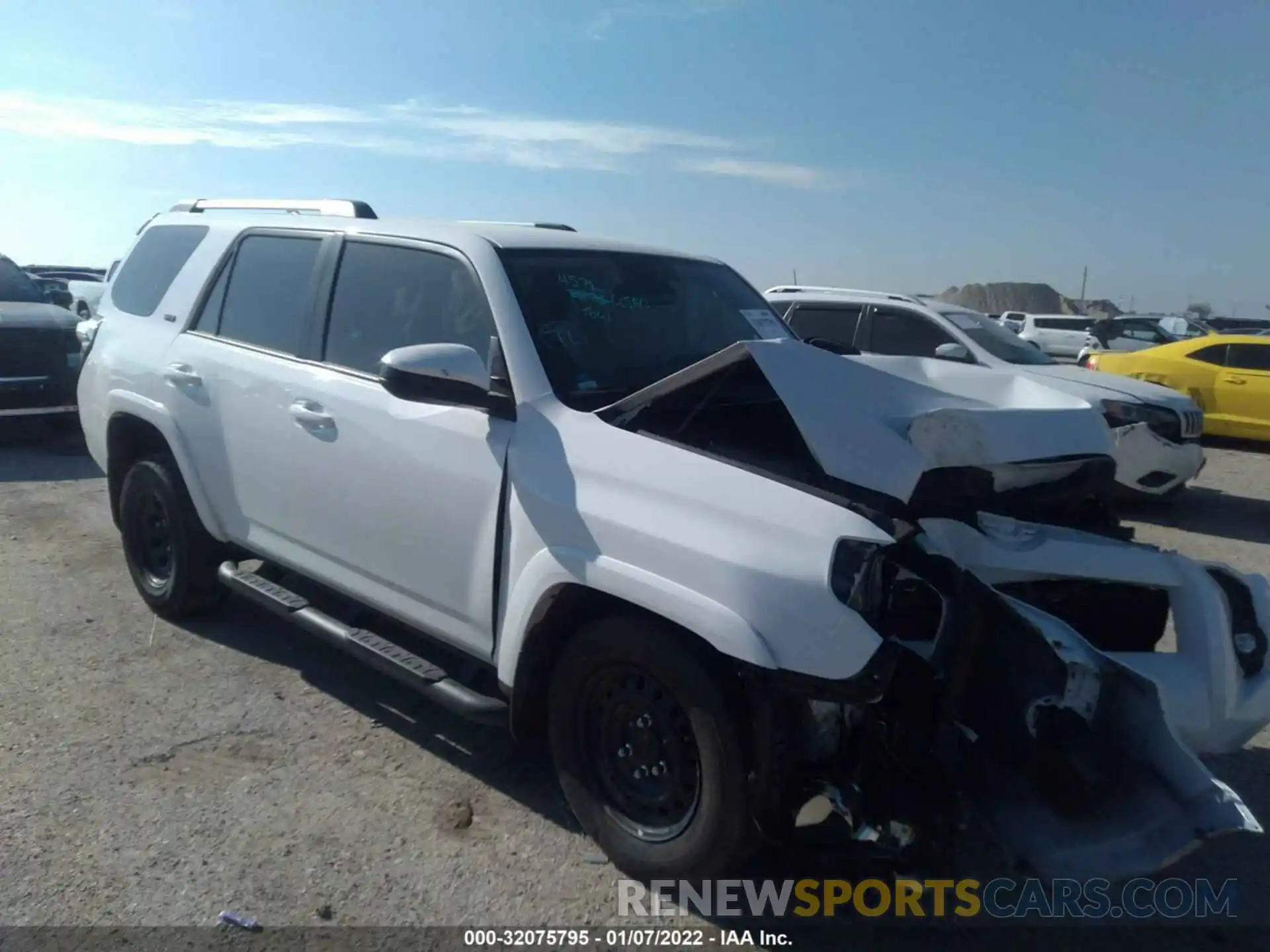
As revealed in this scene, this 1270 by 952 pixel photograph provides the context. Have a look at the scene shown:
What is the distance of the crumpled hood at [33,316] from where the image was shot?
1043 centimetres

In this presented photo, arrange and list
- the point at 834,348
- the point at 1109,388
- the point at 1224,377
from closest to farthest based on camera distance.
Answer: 1. the point at 834,348
2. the point at 1109,388
3. the point at 1224,377

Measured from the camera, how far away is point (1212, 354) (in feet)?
39.5

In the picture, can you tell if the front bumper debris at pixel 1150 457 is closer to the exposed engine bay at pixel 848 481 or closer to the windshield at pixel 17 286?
the exposed engine bay at pixel 848 481

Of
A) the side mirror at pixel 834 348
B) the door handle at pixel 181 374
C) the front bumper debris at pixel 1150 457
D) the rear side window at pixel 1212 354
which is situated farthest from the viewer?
the rear side window at pixel 1212 354

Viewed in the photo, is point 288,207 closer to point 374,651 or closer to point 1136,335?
point 374,651

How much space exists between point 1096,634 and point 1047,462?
59 cm

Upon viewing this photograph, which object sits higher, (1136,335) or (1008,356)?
(1008,356)

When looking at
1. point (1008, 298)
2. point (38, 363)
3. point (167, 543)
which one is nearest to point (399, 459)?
point (167, 543)

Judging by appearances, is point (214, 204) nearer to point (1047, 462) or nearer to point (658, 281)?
point (658, 281)

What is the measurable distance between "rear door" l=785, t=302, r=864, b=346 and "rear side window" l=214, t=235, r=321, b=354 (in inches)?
233

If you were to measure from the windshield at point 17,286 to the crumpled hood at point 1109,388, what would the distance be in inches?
412

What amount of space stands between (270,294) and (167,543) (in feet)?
5.10

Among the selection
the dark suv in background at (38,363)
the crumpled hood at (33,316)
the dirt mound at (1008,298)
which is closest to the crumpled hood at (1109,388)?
the dark suv in background at (38,363)

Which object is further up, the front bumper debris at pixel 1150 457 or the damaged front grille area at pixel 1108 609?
the damaged front grille area at pixel 1108 609
